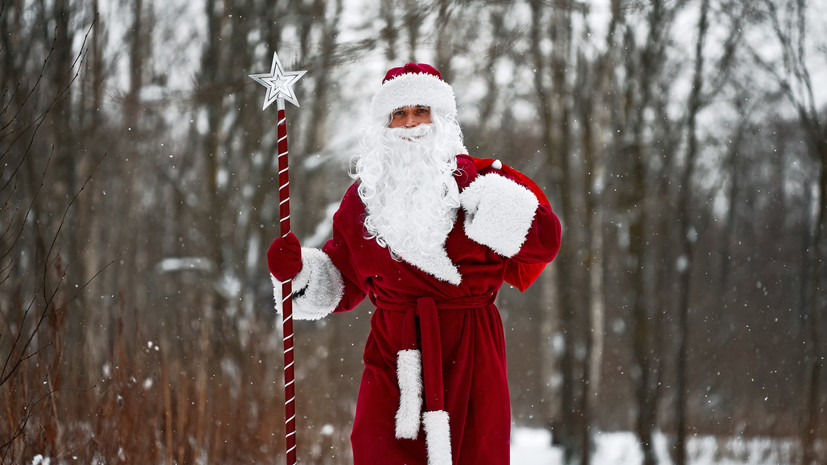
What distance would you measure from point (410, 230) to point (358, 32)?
267cm

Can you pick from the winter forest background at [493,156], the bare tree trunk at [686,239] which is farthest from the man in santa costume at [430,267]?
the bare tree trunk at [686,239]

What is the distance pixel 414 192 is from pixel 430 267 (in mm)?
229

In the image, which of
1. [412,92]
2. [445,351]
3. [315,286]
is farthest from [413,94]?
[445,351]

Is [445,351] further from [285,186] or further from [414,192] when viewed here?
[285,186]

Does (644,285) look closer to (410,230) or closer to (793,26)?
(793,26)

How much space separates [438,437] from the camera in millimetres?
1917

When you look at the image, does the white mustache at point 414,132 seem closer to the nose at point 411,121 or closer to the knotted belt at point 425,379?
the nose at point 411,121

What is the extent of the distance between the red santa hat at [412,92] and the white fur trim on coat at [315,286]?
47cm

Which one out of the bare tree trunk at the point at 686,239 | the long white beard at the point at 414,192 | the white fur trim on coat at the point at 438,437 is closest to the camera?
the white fur trim on coat at the point at 438,437

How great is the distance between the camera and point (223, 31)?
449cm

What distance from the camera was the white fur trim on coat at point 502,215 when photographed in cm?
193

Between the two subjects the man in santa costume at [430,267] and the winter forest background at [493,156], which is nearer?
the man in santa costume at [430,267]

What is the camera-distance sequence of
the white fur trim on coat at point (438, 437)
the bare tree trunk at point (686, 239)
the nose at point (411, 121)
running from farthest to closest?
the bare tree trunk at point (686, 239) < the nose at point (411, 121) < the white fur trim on coat at point (438, 437)

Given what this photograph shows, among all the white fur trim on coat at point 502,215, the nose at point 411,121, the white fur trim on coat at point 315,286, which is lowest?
the white fur trim on coat at point 315,286
